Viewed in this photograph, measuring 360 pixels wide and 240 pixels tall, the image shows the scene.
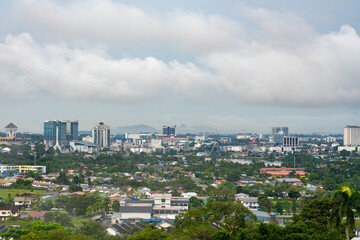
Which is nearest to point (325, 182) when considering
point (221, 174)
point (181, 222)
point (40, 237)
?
point (221, 174)

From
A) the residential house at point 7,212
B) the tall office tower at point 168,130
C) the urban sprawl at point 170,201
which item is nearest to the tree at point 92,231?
the urban sprawl at point 170,201

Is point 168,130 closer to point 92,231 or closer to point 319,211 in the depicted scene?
point 92,231

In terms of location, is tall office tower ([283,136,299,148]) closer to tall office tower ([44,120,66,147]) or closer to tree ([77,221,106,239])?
tall office tower ([44,120,66,147])

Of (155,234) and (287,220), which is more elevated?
(155,234)

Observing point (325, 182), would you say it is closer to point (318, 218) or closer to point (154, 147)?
point (318, 218)

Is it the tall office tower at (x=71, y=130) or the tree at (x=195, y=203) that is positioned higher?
the tall office tower at (x=71, y=130)

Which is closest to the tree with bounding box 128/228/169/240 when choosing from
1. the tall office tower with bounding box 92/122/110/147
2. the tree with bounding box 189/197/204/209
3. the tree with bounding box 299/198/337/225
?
the tree with bounding box 299/198/337/225

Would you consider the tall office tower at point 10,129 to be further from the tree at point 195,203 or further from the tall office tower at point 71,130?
the tree at point 195,203

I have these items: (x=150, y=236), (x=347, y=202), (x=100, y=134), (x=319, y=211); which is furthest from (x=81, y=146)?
(x=347, y=202)
